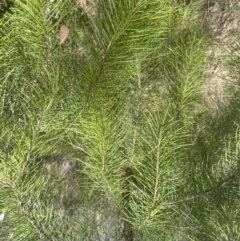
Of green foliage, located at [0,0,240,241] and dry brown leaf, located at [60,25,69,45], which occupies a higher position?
dry brown leaf, located at [60,25,69,45]

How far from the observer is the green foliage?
768 mm

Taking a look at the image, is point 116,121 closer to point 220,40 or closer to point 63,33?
point 63,33

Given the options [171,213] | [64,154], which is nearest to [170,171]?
[171,213]

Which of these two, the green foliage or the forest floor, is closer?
the green foliage

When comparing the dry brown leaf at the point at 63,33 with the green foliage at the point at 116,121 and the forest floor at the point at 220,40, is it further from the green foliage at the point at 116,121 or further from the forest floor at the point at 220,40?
the forest floor at the point at 220,40

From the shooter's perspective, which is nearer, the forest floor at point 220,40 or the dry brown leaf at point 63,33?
the dry brown leaf at point 63,33

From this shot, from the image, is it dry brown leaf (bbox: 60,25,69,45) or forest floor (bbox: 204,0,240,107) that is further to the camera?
forest floor (bbox: 204,0,240,107)

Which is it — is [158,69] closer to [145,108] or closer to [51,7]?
[145,108]

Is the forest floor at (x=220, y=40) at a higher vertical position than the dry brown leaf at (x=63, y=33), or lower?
lower

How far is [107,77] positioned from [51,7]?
0.17 metres

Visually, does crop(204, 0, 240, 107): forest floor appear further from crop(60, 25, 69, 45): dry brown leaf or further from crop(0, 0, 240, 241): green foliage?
crop(60, 25, 69, 45): dry brown leaf

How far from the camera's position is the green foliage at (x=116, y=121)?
0.77m

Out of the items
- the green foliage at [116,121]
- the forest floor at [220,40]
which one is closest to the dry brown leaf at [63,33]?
the green foliage at [116,121]

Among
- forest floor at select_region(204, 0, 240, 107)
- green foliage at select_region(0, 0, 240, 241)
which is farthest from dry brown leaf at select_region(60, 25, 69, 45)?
forest floor at select_region(204, 0, 240, 107)
